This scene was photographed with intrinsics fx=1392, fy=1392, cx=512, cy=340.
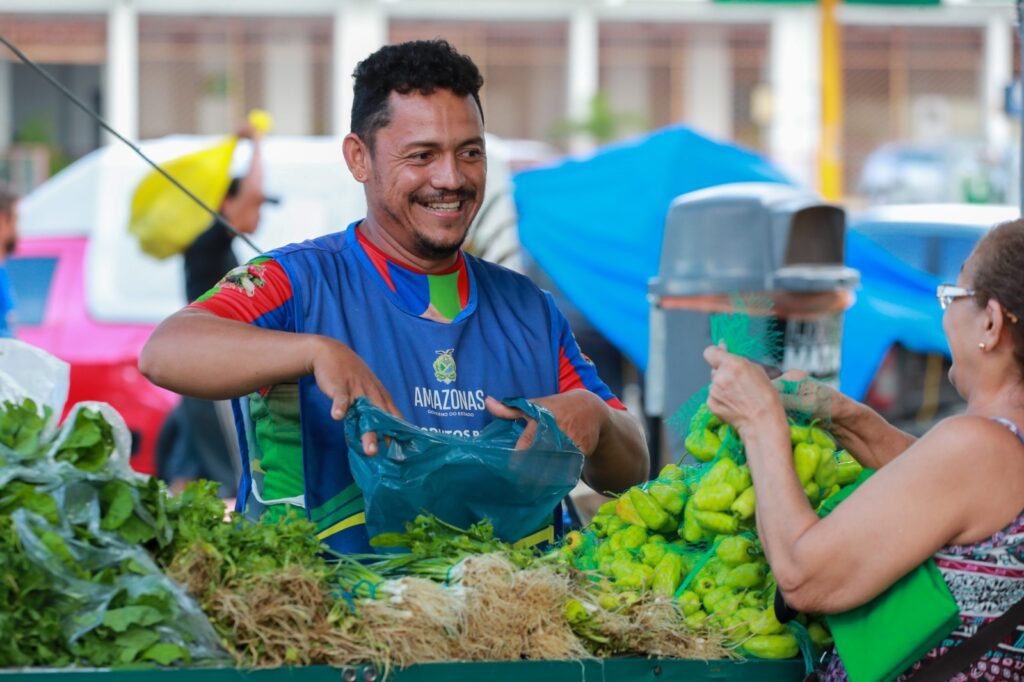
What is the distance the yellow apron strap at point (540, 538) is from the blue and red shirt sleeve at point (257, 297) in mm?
652

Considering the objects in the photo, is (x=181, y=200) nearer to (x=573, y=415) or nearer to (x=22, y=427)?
(x=573, y=415)

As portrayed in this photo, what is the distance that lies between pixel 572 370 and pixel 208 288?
4.89 metres

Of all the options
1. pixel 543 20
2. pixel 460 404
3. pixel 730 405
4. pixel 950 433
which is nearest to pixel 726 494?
pixel 730 405

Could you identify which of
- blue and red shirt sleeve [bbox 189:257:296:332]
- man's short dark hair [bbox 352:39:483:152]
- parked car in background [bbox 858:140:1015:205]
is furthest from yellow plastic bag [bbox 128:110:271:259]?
parked car in background [bbox 858:140:1015:205]

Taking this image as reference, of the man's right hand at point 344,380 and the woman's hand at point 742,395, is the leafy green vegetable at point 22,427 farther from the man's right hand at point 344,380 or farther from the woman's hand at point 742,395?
the woman's hand at point 742,395

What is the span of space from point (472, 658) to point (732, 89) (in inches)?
1104

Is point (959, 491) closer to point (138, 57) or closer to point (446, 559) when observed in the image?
point (446, 559)

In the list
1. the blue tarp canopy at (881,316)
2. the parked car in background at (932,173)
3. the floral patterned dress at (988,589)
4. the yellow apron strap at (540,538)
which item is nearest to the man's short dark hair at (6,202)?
the blue tarp canopy at (881,316)

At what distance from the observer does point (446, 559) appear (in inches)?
99.5

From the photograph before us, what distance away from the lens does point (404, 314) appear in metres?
2.97

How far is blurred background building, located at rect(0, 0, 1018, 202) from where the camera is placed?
85.9 ft

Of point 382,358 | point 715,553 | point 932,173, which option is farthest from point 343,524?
point 932,173

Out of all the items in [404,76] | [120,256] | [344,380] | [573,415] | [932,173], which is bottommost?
[573,415]

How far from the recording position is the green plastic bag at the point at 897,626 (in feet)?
7.48
